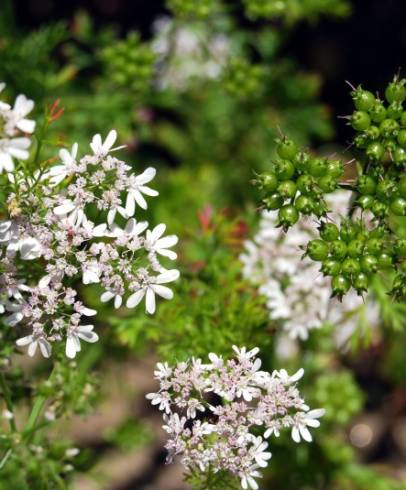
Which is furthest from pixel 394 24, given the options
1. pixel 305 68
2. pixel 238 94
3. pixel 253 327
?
pixel 253 327

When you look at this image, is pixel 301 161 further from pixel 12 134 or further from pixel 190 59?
pixel 190 59

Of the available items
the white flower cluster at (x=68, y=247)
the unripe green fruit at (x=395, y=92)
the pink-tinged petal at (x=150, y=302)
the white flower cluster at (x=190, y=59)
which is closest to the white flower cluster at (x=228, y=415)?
the pink-tinged petal at (x=150, y=302)

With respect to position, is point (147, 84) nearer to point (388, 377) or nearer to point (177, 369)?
point (177, 369)

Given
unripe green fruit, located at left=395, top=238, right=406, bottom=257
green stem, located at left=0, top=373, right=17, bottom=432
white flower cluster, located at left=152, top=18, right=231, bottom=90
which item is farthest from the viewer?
white flower cluster, located at left=152, top=18, right=231, bottom=90

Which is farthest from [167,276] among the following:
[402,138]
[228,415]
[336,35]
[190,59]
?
[336,35]

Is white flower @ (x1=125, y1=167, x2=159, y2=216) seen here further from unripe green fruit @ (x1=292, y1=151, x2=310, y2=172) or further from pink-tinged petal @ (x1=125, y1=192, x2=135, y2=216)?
unripe green fruit @ (x1=292, y1=151, x2=310, y2=172)

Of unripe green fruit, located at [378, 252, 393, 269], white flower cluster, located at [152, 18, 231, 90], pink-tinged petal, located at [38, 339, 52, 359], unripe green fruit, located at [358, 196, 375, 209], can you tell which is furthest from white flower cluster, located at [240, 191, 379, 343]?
white flower cluster, located at [152, 18, 231, 90]

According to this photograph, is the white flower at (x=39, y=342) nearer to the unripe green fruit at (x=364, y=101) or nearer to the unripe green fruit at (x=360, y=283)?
the unripe green fruit at (x=360, y=283)

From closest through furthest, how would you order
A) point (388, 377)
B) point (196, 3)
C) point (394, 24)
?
point (196, 3) → point (388, 377) → point (394, 24)
